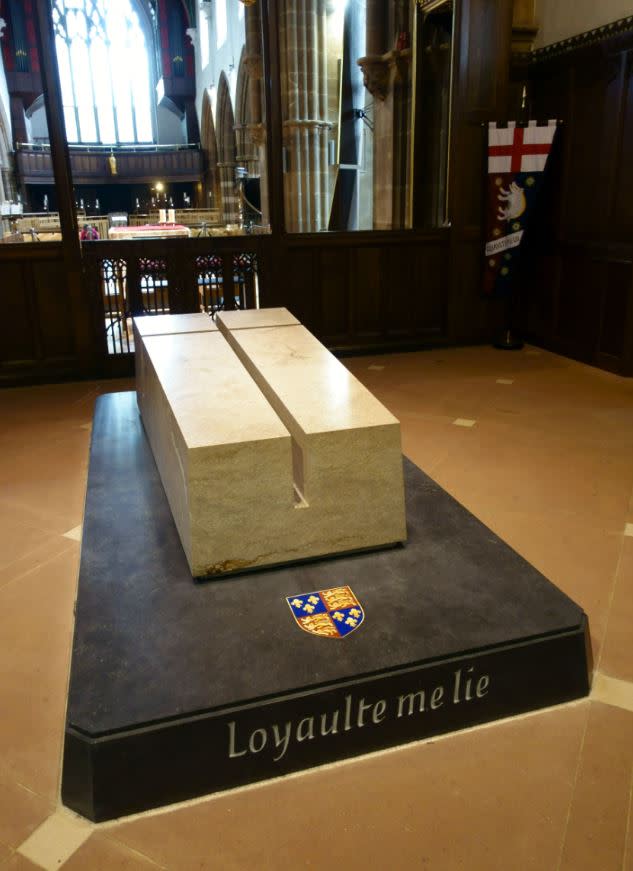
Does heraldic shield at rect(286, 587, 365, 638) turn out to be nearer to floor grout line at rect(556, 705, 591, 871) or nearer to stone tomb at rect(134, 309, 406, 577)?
stone tomb at rect(134, 309, 406, 577)

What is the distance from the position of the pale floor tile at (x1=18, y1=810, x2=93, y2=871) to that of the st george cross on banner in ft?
17.9

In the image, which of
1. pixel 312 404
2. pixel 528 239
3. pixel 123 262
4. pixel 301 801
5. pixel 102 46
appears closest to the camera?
pixel 301 801

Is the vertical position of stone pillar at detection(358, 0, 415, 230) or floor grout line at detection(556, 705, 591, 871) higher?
stone pillar at detection(358, 0, 415, 230)

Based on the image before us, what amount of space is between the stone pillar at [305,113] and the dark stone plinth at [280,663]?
9482 millimetres

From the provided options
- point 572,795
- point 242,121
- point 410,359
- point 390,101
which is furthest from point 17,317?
point 242,121

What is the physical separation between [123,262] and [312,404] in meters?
3.73

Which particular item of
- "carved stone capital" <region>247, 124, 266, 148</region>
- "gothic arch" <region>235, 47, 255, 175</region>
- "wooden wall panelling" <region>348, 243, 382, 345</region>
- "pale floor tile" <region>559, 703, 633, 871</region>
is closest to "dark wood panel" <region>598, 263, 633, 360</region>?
"wooden wall panelling" <region>348, 243, 382, 345</region>

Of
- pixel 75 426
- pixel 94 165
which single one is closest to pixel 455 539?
pixel 75 426

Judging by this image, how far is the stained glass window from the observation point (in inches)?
1039

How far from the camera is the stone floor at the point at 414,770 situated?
1.46 metres

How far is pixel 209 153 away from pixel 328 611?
25.9 metres

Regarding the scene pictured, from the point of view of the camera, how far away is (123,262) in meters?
5.49

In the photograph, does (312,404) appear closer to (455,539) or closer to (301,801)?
(455,539)

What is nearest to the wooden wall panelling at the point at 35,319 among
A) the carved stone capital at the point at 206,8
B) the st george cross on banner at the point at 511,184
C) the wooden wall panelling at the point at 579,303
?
the st george cross on banner at the point at 511,184
